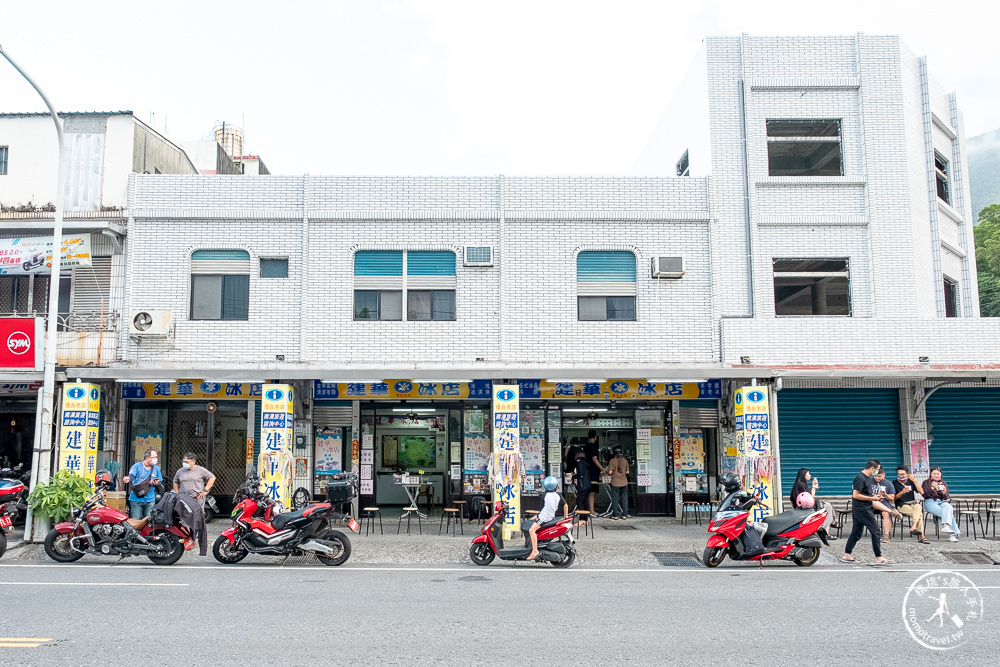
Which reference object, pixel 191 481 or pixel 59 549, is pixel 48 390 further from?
pixel 191 481

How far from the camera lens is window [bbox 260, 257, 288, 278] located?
16609 mm

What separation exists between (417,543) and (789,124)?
11955 millimetres

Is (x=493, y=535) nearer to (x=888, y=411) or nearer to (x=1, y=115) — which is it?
(x=888, y=411)

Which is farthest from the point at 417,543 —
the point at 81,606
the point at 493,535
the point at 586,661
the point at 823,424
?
the point at 823,424

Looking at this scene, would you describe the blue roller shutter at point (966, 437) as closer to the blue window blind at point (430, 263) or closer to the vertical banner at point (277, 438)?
the blue window blind at point (430, 263)

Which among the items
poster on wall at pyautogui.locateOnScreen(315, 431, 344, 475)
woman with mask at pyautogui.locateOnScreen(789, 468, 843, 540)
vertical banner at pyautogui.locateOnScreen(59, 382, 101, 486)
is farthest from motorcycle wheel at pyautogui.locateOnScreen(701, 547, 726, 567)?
vertical banner at pyautogui.locateOnScreen(59, 382, 101, 486)

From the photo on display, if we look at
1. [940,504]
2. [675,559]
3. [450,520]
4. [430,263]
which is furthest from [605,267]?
[940,504]

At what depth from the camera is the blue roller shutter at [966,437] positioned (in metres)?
16.9

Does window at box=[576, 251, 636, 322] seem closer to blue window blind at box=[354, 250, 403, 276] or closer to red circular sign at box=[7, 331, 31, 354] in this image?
blue window blind at box=[354, 250, 403, 276]

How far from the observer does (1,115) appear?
17.2 m

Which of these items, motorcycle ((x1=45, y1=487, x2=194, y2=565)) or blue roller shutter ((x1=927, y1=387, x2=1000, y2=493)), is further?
blue roller shutter ((x1=927, y1=387, x2=1000, y2=493))

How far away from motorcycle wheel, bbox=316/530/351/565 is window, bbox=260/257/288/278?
657 centimetres

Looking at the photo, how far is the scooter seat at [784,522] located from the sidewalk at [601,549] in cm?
67

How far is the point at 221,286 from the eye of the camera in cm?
1658
